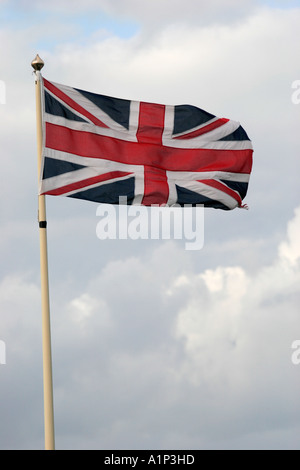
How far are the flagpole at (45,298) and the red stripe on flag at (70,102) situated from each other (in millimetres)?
524

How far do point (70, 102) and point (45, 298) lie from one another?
575 centimetres

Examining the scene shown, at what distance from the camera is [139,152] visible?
32156mm

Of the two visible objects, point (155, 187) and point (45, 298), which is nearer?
point (45, 298)

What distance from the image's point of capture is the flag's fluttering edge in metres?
30.1

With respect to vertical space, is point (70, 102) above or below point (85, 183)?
above

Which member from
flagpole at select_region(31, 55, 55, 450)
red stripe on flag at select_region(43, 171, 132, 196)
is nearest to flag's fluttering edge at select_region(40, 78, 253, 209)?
red stripe on flag at select_region(43, 171, 132, 196)

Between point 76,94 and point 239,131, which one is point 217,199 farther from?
point 76,94

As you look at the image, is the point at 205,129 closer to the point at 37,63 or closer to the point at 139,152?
the point at 139,152

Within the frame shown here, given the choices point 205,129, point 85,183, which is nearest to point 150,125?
point 205,129

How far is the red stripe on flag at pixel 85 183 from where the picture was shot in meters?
29.5

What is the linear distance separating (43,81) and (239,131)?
716cm

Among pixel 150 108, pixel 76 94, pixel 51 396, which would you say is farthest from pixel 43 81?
pixel 51 396

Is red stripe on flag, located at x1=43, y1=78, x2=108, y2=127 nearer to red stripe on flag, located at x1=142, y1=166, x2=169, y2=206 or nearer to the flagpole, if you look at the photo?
the flagpole

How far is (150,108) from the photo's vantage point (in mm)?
32562
